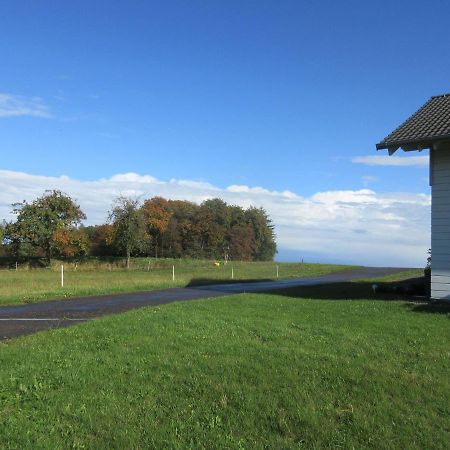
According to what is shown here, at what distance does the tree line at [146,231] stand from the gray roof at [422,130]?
45.3 meters

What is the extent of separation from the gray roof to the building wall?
584mm

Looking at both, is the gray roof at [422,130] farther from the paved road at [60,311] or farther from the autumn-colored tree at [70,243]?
the autumn-colored tree at [70,243]

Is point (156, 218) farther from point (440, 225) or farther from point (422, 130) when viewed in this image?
point (440, 225)

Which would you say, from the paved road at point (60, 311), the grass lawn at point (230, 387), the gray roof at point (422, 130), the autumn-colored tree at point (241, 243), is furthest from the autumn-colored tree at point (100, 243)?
the grass lawn at point (230, 387)

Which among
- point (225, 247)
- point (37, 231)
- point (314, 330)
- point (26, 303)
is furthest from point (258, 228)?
point (314, 330)

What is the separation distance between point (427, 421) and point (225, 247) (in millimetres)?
83304

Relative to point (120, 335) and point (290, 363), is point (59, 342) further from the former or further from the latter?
point (290, 363)

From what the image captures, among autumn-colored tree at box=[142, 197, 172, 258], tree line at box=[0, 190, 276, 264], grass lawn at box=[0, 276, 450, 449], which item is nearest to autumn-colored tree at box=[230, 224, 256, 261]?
tree line at box=[0, 190, 276, 264]

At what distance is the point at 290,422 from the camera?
4867 mm

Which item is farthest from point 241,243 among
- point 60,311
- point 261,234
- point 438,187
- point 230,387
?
point 230,387

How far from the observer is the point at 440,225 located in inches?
527

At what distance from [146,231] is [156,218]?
62.1ft

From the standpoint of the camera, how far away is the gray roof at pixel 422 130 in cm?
1300

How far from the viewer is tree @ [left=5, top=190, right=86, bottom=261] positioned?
204 feet
